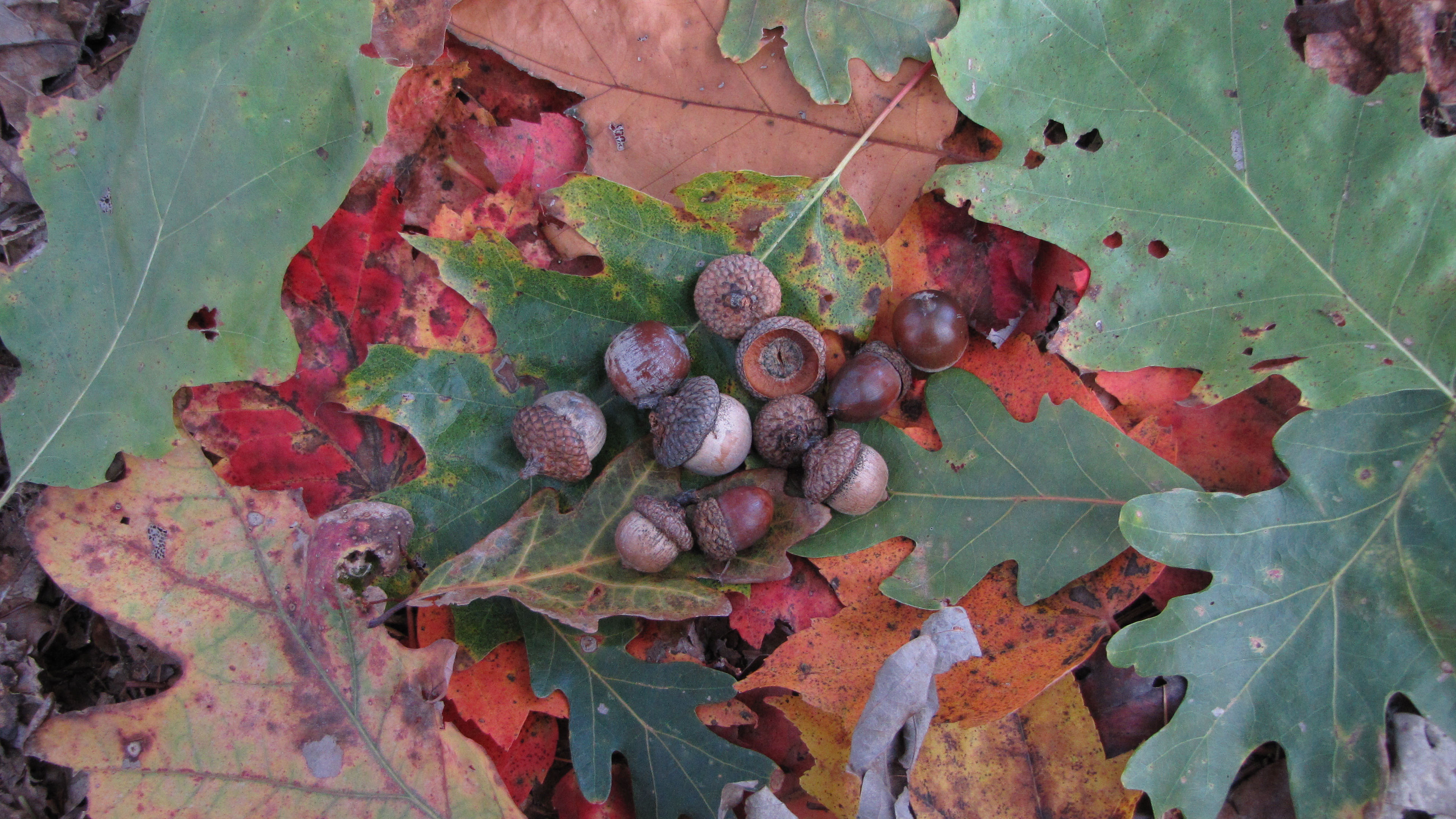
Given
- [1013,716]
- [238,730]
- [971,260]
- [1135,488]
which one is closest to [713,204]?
[971,260]

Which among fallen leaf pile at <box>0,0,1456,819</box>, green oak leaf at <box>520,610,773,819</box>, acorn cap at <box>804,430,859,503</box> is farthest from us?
acorn cap at <box>804,430,859,503</box>

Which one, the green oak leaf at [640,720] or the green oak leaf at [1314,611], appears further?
the green oak leaf at [640,720]

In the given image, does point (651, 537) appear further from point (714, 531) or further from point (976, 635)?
point (976, 635)

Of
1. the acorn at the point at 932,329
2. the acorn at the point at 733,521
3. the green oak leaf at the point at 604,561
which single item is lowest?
the green oak leaf at the point at 604,561

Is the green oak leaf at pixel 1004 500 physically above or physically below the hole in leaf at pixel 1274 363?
below

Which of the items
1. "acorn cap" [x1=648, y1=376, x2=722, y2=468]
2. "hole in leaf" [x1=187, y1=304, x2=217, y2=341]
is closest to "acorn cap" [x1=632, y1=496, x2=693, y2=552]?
"acorn cap" [x1=648, y1=376, x2=722, y2=468]

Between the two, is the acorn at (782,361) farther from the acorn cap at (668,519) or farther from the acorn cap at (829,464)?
the acorn cap at (668,519)

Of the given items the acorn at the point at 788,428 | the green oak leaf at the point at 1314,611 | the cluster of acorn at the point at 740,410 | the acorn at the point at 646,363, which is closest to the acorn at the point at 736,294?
the cluster of acorn at the point at 740,410

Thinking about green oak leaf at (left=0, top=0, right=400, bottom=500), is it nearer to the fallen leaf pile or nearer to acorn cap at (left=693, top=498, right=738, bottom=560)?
the fallen leaf pile
